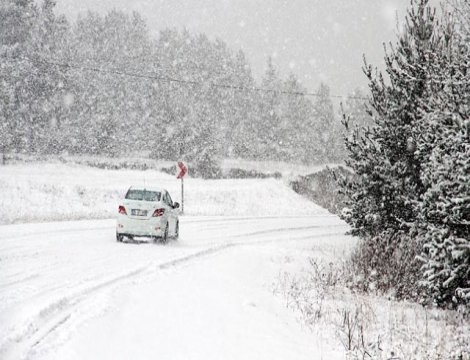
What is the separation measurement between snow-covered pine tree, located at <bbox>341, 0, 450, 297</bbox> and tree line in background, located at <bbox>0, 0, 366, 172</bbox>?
33.0 m

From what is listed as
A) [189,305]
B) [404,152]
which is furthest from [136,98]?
[189,305]

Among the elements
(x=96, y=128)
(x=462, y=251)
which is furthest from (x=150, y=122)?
(x=462, y=251)

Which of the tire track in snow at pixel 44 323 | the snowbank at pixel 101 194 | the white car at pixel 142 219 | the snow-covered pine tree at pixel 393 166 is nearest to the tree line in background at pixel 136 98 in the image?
the snowbank at pixel 101 194

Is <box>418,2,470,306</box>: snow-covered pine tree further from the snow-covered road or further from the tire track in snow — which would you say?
the tire track in snow

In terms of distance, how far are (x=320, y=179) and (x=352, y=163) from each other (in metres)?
38.0

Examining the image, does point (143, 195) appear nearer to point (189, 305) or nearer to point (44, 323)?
point (189, 305)

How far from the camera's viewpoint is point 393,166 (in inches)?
503

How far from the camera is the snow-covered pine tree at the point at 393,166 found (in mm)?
12758

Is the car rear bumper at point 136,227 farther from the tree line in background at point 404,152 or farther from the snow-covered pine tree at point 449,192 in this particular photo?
the snow-covered pine tree at point 449,192

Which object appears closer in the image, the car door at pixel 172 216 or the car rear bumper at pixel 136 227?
the car rear bumper at pixel 136 227

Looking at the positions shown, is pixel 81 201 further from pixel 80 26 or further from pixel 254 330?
pixel 80 26

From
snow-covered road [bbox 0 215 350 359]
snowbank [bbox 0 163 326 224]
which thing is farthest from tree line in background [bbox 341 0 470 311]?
snowbank [bbox 0 163 326 224]

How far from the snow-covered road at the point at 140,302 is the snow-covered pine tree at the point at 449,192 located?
2762mm

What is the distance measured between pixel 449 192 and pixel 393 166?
341cm
